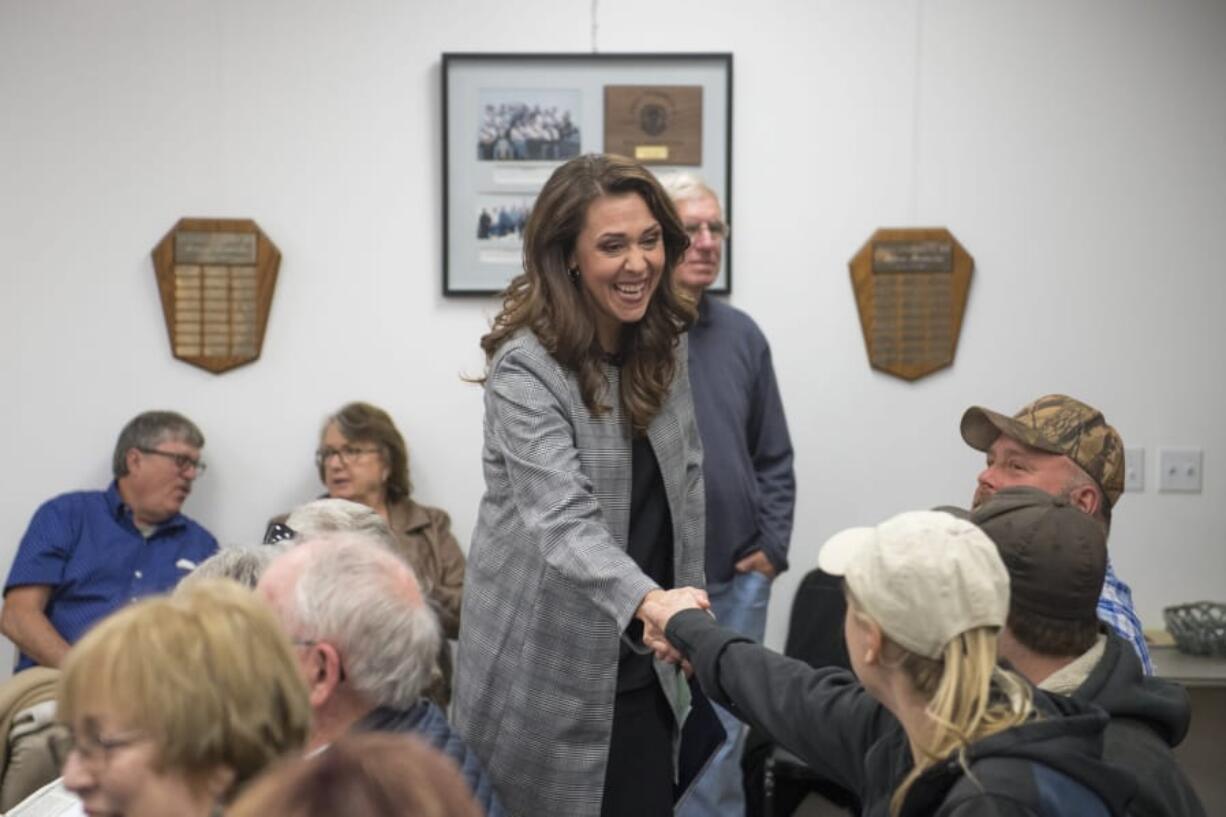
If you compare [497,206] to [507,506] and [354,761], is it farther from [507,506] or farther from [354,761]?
[354,761]

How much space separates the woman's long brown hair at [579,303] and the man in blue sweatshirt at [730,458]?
1.12 metres

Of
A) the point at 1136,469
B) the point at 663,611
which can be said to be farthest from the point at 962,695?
the point at 1136,469

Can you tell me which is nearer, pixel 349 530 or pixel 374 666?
pixel 374 666

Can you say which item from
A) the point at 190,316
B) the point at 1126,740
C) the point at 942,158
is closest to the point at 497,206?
the point at 190,316

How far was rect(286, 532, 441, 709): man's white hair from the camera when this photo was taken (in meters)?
1.83

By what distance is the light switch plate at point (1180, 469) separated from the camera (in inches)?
166

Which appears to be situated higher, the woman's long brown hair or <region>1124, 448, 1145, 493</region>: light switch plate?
the woman's long brown hair

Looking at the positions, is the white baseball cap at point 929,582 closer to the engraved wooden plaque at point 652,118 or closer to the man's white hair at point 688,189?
the man's white hair at point 688,189

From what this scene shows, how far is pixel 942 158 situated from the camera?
4.15 metres

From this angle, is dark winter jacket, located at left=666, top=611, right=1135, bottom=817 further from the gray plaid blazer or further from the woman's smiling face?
the woman's smiling face

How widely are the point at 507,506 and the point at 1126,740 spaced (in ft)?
3.17

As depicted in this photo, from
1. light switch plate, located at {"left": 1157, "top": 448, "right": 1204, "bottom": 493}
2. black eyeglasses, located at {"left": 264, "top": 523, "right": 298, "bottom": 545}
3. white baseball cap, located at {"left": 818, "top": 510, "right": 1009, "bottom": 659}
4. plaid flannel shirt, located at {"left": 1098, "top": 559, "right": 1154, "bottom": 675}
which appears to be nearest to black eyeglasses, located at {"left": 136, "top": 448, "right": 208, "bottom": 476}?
black eyeglasses, located at {"left": 264, "top": 523, "right": 298, "bottom": 545}

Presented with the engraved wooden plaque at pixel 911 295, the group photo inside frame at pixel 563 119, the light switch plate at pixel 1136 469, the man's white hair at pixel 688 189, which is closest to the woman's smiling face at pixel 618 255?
the man's white hair at pixel 688 189

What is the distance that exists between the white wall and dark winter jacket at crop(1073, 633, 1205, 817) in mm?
2345
